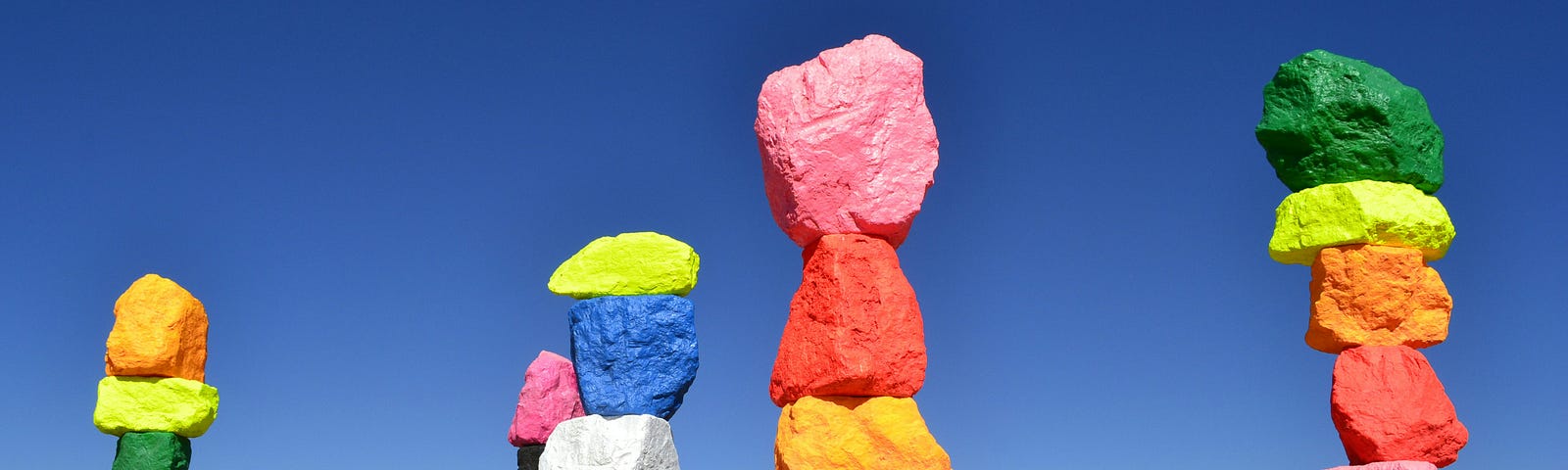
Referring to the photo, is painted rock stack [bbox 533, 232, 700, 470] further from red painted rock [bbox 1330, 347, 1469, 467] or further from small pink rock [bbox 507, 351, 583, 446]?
red painted rock [bbox 1330, 347, 1469, 467]

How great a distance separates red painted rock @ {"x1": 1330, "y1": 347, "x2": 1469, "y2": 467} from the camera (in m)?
14.8

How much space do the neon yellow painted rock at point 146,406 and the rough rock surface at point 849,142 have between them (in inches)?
Answer: 313

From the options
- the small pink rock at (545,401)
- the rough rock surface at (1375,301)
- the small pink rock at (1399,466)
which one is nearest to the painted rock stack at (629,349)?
the small pink rock at (545,401)

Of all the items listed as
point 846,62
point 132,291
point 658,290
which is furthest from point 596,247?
point 132,291

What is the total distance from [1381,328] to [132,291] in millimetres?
13002

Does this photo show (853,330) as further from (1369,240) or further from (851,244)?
(1369,240)

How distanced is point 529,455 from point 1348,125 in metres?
10.3

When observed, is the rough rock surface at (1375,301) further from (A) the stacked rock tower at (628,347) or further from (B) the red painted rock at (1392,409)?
(A) the stacked rock tower at (628,347)

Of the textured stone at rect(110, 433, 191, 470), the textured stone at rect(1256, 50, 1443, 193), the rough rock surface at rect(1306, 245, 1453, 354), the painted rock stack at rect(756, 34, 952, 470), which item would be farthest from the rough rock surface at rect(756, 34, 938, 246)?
the textured stone at rect(110, 433, 191, 470)

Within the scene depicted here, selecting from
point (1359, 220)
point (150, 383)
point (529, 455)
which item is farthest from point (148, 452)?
point (1359, 220)

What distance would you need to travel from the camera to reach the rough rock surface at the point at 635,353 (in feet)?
52.7

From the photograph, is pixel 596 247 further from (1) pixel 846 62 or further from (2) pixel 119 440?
(2) pixel 119 440

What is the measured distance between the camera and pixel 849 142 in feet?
48.6

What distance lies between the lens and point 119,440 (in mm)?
19469
